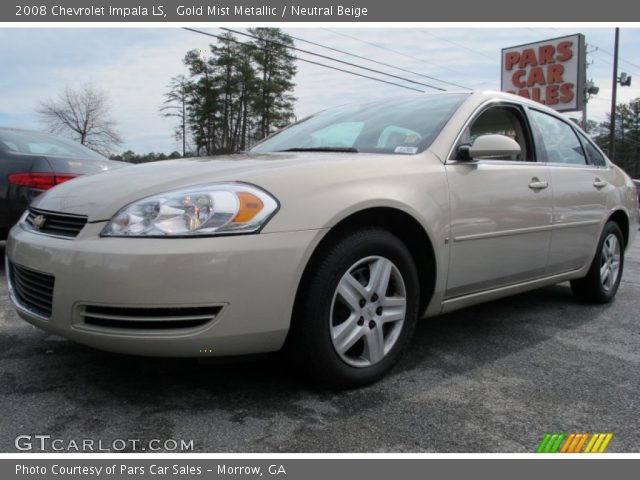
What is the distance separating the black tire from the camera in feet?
7.12

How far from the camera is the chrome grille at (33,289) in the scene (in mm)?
2166

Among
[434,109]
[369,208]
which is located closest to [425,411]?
[369,208]

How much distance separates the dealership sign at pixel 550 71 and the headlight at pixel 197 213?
76.9 feet

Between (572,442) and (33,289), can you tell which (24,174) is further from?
(572,442)

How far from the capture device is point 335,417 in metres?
2.12

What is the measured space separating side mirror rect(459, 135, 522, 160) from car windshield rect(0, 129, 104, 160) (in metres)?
3.65

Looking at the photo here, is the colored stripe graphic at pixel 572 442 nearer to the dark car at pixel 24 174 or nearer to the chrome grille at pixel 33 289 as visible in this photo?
the chrome grille at pixel 33 289

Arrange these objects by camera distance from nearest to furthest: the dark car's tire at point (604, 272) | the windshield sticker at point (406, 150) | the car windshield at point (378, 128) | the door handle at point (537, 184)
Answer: the windshield sticker at point (406, 150) → the car windshield at point (378, 128) → the door handle at point (537, 184) → the dark car's tire at point (604, 272)

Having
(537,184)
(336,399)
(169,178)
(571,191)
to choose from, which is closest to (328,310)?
(336,399)

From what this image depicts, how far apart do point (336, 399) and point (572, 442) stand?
2.92 feet

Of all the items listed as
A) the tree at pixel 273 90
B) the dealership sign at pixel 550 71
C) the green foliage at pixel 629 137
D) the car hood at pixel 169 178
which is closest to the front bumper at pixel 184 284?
the car hood at pixel 169 178

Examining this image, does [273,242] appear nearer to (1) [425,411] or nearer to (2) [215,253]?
(2) [215,253]

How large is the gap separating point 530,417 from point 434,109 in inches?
67.4
